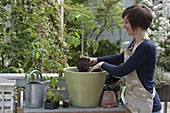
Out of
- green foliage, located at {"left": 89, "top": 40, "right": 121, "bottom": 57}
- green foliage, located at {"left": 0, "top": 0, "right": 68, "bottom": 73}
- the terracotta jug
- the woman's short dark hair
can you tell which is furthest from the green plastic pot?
green foliage, located at {"left": 89, "top": 40, "right": 121, "bottom": 57}

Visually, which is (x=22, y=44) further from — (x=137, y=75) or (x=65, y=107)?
(x=137, y=75)

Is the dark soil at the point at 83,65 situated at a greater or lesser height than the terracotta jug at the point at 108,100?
greater

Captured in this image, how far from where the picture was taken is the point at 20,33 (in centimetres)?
295

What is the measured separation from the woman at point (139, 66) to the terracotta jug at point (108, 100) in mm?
79

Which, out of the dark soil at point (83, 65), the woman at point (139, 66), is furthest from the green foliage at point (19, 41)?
the woman at point (139, 66)

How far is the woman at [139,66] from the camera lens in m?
1.76

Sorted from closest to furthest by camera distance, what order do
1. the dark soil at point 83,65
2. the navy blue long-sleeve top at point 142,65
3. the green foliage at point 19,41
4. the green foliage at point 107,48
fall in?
1. the navy blue long-sleeve top at point 142,65
2. the dark soil at point 83,65
3. the green foliage at point 19,41
4. the green foliage at point 107,48

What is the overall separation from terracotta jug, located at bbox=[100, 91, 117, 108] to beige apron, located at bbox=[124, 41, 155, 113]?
0.32 ft

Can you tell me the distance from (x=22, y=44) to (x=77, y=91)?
47.7 inches

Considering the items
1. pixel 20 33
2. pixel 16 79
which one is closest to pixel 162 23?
pixel 20 33

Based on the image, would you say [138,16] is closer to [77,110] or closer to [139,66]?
[139,66]

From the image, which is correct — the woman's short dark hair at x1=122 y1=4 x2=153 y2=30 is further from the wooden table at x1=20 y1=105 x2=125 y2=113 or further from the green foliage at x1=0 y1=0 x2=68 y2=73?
the green foliage at x1=0 y1=0 x2=68 y2=73

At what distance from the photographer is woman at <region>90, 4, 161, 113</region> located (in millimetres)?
1758

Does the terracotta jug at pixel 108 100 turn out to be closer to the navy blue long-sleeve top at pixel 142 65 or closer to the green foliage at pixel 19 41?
the navy blue long-sleeve top at pixel 142 65
